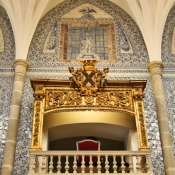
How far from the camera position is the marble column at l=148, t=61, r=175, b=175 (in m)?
10.2

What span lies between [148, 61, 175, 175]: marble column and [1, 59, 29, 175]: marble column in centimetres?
427

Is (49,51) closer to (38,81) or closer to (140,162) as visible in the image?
(38,81)

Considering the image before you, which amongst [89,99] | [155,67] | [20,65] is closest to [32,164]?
[89,99]

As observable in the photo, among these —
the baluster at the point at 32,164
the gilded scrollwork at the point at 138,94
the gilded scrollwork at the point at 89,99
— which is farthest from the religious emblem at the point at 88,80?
the baluster at the point at 32,164

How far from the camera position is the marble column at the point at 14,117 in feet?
33.1

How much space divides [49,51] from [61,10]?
2066 mm

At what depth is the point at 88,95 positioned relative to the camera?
10.5 metres

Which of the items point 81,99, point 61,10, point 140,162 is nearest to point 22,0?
point 61,10

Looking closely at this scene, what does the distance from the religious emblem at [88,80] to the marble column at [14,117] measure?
190 centimetres

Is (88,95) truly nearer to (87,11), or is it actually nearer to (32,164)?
(32,164)

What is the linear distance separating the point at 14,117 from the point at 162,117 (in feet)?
14.7

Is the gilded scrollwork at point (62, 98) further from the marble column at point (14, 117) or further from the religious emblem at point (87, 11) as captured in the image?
the religious emblem at point (87, 11)

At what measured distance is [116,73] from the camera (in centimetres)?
1216

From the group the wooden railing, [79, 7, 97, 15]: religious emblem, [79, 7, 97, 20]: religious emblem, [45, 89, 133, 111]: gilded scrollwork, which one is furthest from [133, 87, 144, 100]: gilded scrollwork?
[79, 7, 97, 15]: religious emblem
